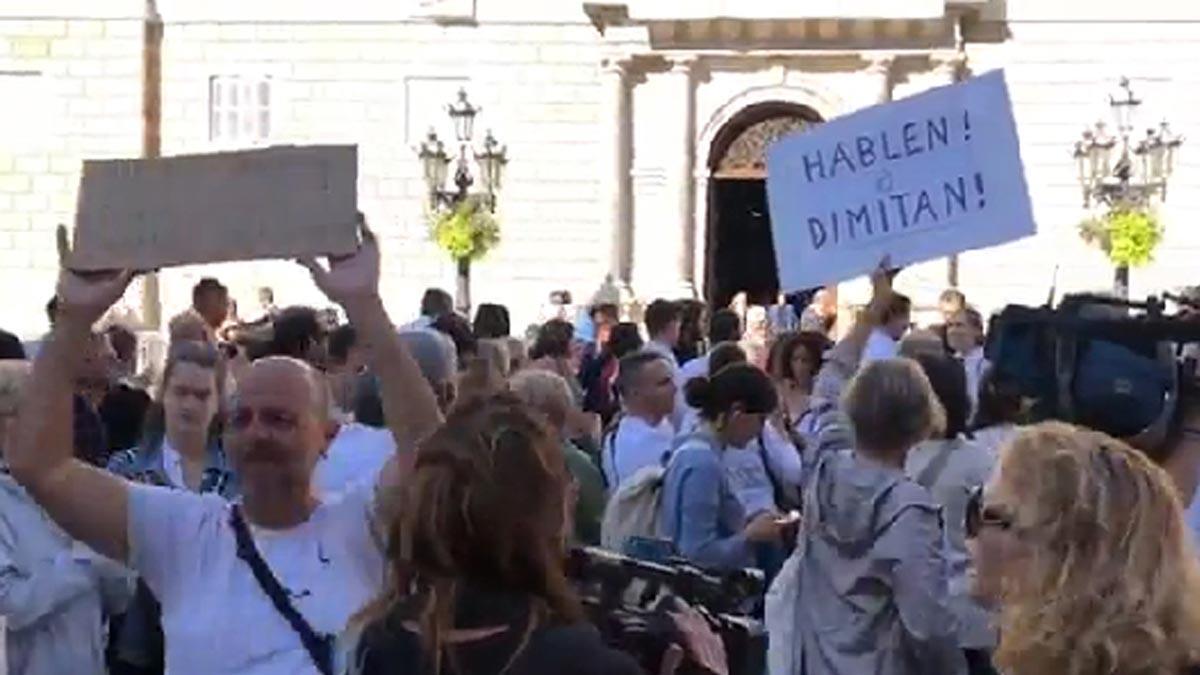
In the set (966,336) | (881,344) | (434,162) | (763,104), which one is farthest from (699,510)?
(763,104)

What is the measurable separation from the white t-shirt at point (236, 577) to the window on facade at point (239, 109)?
26.4m

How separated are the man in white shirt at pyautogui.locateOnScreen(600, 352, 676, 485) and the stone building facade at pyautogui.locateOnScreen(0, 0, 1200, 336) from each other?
19.6 m

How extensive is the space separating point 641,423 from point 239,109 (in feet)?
72.7

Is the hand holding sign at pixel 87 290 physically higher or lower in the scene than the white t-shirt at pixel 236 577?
higher

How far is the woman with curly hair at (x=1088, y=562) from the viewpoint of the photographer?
3.45m

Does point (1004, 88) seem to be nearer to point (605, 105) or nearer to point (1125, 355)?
point (1125, 355)

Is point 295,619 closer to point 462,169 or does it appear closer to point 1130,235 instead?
point 462,169

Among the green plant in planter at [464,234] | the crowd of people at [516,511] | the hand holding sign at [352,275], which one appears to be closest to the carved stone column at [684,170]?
the green plant in planter at [464,234]

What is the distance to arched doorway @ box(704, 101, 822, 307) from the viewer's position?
30.3 meters

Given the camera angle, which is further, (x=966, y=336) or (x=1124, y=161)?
(x=1124, y=161)

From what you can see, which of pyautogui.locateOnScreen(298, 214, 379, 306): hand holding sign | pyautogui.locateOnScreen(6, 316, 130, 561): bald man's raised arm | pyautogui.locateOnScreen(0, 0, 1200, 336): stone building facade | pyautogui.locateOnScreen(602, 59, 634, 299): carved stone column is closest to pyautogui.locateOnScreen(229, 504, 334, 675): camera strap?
pyautogui.locateOnScreen(6, 316, 130, 561): bald man's raised arm

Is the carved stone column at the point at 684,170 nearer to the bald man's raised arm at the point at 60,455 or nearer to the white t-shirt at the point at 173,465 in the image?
the white t-shirt at the point at 173,465

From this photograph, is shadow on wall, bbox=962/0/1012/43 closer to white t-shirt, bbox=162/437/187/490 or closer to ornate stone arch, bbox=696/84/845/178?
ornate stone arch, bbox=696/84/845/178

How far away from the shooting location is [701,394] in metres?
8.68
